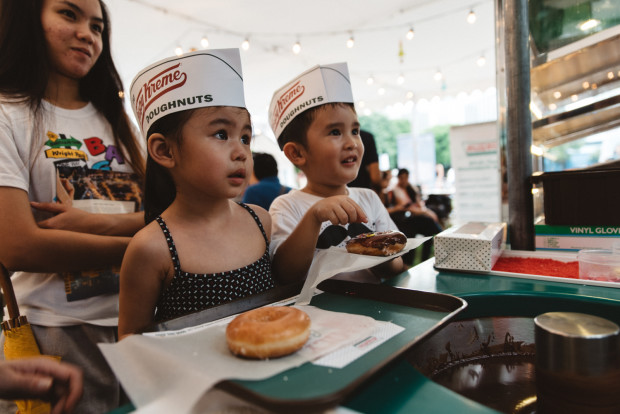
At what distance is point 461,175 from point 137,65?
5.88 metres

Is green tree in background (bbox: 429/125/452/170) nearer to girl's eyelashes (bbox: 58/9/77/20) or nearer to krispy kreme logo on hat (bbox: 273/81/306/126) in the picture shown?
krispy kreme logo on hat (bbox: 273/81/306/126)

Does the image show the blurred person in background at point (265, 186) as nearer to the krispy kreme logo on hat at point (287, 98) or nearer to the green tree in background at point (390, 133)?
the krispy kreme logo on hat at point (287, 98)

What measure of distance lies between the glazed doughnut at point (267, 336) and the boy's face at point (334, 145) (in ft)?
3.04

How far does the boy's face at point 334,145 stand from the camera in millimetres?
1526

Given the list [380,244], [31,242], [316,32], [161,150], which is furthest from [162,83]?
[316,32]

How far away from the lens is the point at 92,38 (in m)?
1.20

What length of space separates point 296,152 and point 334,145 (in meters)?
0.22

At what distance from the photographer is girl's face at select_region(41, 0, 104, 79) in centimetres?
114

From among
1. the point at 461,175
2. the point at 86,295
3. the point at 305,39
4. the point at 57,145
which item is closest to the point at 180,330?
the point at 86,295

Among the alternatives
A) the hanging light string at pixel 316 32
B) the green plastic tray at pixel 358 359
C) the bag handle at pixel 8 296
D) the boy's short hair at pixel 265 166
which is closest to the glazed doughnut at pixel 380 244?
the green plastic tray at pixel 358 359

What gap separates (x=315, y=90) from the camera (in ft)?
5.17

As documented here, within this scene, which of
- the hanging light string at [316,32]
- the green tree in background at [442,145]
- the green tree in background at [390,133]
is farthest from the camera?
the green tree in background at [442,145]

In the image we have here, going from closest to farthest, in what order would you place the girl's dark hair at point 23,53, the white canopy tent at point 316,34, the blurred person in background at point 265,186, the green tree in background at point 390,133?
the girl's dark hair at point 23,53 → the blurred person in background at point 265,186 → the white canopy tent at point 316,34 → the green tree in background at point 390,133

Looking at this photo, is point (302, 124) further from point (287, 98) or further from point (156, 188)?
point (156, 188)
